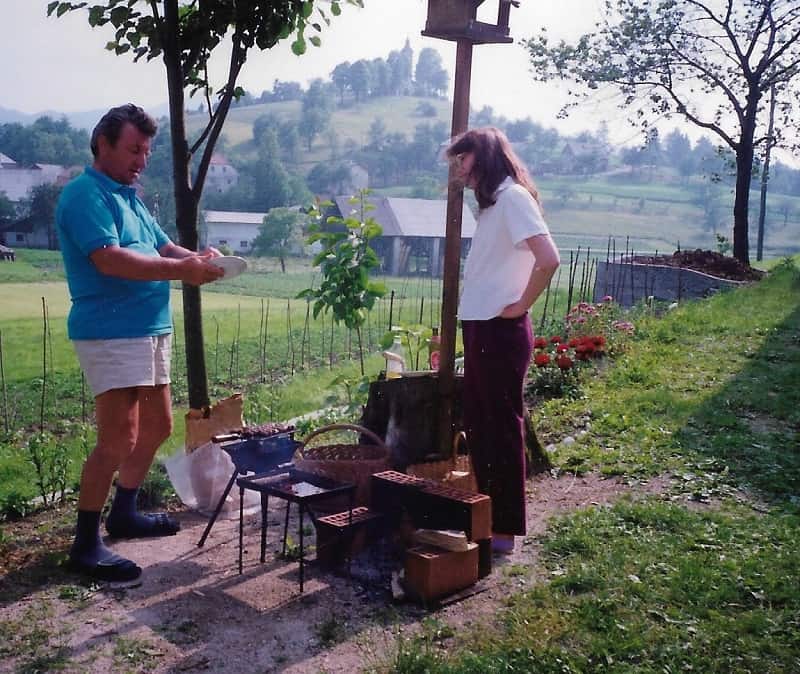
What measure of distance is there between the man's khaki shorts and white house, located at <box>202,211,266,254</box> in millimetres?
2476

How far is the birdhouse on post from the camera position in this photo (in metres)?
3.56

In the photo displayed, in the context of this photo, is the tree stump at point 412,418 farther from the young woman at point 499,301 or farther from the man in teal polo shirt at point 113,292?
the man in teal polo shirt at point 113,292

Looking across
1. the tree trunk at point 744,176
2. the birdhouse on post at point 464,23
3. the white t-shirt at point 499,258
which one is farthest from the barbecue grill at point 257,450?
the tree trunk at point 744,176

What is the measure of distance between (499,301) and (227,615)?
A: 1602 millimetres

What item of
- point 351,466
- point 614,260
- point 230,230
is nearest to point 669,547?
point 351,466

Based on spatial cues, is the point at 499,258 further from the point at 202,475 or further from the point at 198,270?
the point at 202,475

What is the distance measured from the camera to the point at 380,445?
152 inches

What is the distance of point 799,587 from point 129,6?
12.9ft

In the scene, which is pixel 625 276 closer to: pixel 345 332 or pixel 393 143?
pixel 393 143

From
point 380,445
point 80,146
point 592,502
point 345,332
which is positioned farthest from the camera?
point 345,332

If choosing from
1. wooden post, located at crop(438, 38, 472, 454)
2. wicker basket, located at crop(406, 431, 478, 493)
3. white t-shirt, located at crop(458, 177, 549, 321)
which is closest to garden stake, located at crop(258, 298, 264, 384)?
wooden post, located at crop(438, 38, 472, 454)

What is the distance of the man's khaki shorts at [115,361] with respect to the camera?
10.1ft

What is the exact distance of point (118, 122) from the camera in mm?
3080

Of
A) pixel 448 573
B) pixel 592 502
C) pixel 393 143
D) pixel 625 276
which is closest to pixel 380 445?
pixel 448 573
